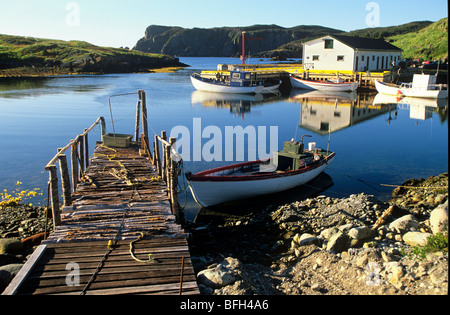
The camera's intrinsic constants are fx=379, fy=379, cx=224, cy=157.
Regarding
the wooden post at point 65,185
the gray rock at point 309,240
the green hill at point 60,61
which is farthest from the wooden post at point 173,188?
the green hill at point 60,61

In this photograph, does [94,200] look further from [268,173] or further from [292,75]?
[292,75]

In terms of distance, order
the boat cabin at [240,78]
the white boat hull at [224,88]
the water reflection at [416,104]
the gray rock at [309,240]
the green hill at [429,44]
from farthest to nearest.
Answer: the green hill at [429,44]
the boat cabin at [240,78]
the white boat hull at [224,88]
the water reflection at [416,104]
the gray rock at [309,240]

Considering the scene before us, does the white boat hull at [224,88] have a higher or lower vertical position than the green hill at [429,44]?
lower

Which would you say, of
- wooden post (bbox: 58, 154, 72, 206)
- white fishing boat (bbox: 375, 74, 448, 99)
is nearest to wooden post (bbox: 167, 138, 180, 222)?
wooden post (bbox: 58, 154, 72, 206)

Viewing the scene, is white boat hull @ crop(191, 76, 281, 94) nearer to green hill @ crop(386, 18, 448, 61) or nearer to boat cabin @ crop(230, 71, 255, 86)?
boat cabin @ crop(230, 71, 255, 86)

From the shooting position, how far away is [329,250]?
1155cm

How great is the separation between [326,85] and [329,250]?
56.9 meters

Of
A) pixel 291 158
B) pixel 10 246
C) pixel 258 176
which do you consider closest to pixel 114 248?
pixel 10 246

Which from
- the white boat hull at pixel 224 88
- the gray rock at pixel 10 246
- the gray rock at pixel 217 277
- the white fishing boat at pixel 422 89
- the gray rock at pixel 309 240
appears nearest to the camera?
the gray rock at pixel 217 277

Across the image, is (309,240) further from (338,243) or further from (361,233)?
(361,233)

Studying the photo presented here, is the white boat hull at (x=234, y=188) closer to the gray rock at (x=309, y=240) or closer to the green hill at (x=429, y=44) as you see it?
the gray rock at (x=309, y=240)

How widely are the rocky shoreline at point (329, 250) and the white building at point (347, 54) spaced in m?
52.6

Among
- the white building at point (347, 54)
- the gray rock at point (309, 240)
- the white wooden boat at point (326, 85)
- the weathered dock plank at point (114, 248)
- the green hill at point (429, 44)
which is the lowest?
the gray rock at point (309, 240)

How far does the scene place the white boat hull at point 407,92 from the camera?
177 feet
